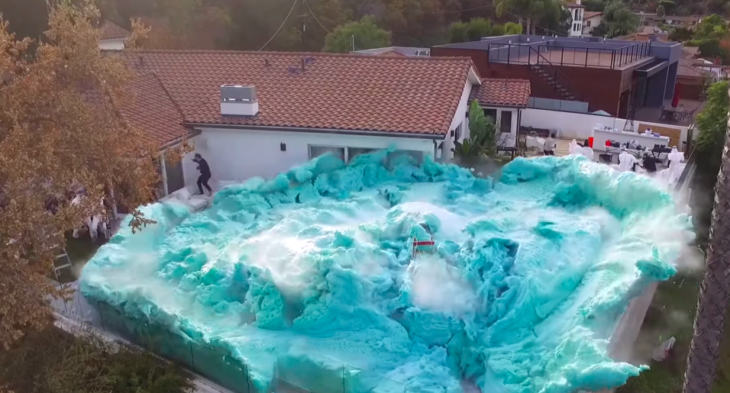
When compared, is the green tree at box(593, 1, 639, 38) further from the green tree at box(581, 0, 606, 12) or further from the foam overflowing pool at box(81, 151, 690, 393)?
the foam overflowing pool at box(81, 151, 690, 393)

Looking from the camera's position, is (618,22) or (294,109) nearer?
(294,109)

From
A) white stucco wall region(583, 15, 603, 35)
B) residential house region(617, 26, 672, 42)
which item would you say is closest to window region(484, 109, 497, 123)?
residential house region(617, 26, 672, 42)

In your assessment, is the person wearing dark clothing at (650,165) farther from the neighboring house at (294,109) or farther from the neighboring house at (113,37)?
the neighboring house at (113,37)

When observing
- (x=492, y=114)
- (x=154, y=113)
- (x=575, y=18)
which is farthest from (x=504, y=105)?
(x=575, y=18)

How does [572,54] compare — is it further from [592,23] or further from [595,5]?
[595,5]

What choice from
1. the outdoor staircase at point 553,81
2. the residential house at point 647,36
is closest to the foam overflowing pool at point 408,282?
the outdoor staircase at point 553,81
